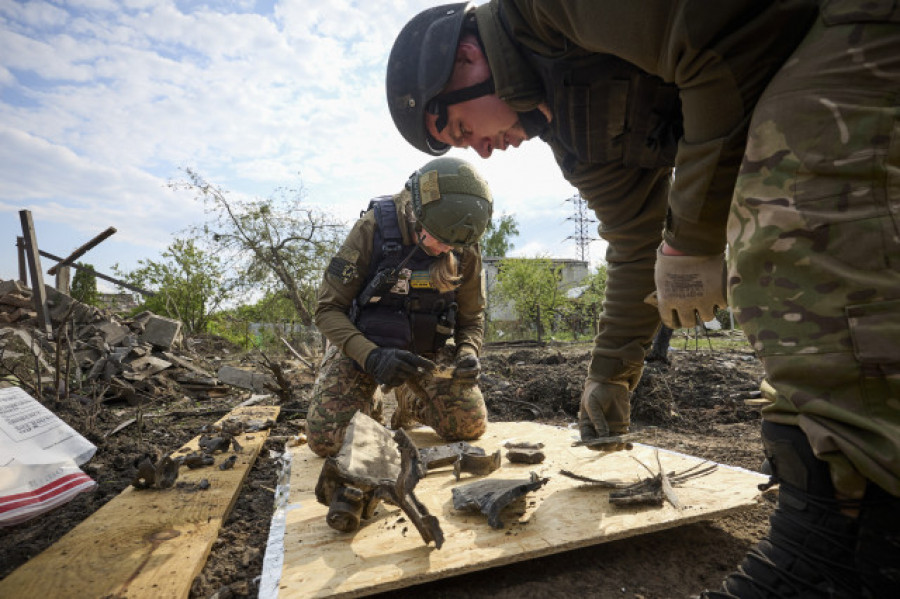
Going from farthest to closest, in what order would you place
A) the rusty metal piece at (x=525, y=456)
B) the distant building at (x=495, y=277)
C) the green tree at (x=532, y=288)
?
the distant building at (x=495, y=277) < the green tree at (x=532, y=288) < the rusty metal piece at (x=525, y=456)

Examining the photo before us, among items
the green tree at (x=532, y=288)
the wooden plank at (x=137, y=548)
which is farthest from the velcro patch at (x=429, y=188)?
the green tree at (x=532, y=288)

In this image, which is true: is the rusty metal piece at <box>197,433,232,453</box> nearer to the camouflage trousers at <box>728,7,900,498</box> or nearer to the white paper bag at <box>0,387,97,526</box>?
the white paper bag at <box>0,387,97,526</box>

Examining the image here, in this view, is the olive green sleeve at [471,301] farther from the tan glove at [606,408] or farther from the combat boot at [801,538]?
the combat boot at [801,538]

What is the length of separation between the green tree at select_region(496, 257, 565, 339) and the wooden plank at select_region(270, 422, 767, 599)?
12.8 m

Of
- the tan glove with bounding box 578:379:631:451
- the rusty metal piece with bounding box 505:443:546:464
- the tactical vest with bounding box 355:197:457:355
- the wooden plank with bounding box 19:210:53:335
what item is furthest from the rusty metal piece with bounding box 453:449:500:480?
the wooden plank with bounding box 19:210:53:335

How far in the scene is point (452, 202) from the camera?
307cm

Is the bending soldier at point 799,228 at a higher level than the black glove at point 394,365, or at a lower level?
higher

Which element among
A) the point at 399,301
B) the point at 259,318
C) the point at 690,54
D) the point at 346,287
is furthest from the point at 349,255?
the point at 259,318

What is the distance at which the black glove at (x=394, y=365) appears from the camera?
3035 millimetres

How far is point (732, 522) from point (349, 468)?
1720 millimetres

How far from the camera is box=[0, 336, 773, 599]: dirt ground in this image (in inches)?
68.9

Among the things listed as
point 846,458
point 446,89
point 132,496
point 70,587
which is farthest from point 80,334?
point 846,458

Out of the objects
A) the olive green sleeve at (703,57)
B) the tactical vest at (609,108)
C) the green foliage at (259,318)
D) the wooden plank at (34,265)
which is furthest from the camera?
the green foliage at (259,318)

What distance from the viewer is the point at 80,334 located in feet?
26.2
